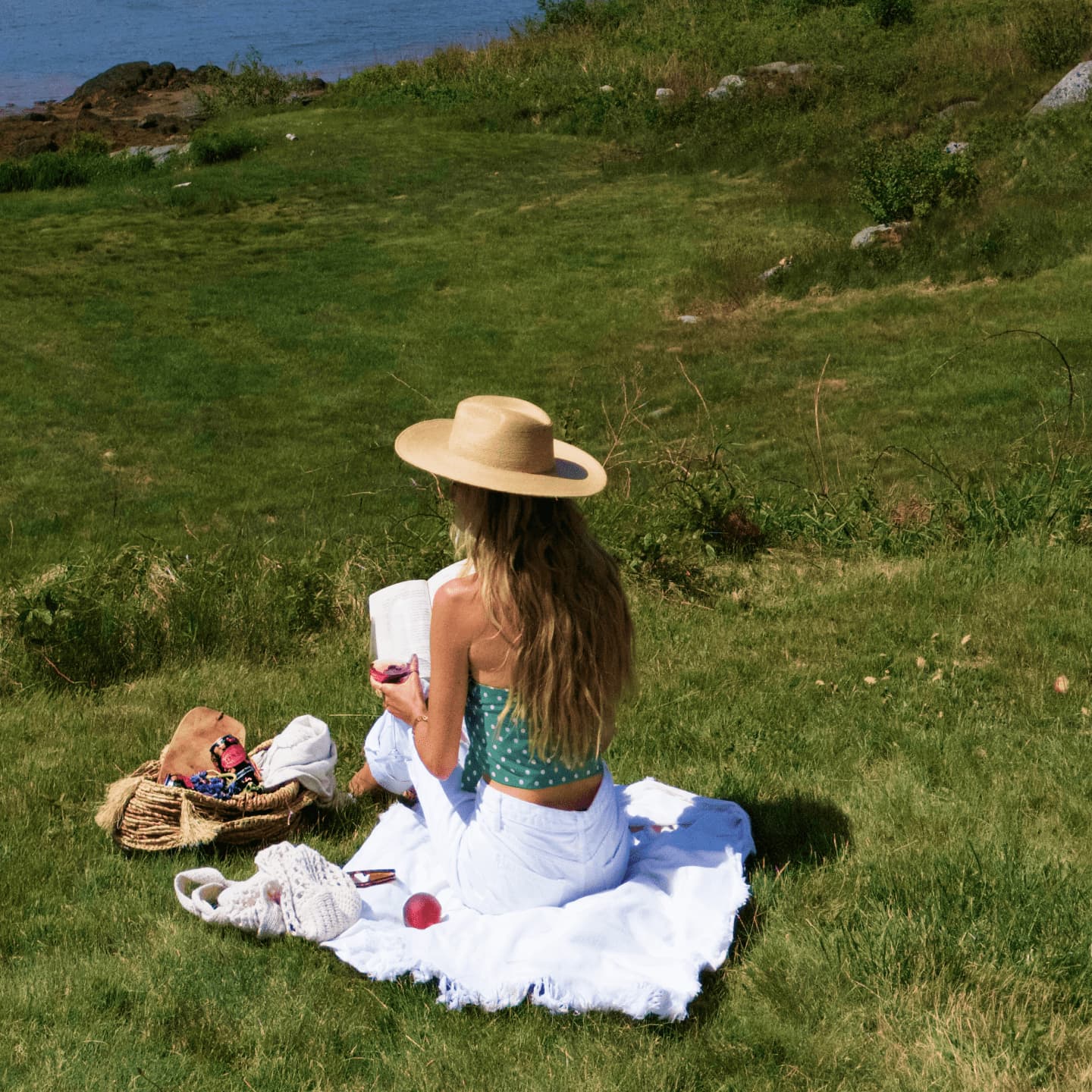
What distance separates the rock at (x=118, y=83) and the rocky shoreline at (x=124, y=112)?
26 mm

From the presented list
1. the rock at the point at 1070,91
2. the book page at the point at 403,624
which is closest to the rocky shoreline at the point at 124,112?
the rock at the point at 1070,91

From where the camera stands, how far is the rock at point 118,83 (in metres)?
41.2

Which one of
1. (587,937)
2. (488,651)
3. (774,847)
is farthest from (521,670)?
(774,847)

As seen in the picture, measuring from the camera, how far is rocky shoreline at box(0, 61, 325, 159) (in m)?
30.4

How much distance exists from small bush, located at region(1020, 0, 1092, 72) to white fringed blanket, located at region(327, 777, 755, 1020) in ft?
66.5

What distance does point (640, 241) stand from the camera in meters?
18.7

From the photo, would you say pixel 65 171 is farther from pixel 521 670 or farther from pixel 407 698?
pixel 521 670

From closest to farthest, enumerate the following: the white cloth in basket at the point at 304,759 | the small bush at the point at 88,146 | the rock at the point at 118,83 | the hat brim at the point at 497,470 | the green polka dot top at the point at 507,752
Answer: the hat brim at the point at 497,470 → the green polka dot top at the point at 507,752 → the white cloth in basket at the point at 304,759 → the small bush at the point at 88,146 → the rock at the point at 118,83

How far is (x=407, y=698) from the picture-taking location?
3627 millimetres

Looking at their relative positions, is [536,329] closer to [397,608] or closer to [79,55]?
[397,608]

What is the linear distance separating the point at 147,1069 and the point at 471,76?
94.6 feet

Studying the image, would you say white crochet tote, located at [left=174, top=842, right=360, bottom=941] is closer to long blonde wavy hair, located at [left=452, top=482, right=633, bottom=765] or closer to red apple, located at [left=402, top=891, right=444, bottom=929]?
red apple, located at [left=402, top=891, right=444, bottom=929]

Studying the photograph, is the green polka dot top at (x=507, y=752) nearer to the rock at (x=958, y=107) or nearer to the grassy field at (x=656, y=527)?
the grassy field at (x=656, y=527)

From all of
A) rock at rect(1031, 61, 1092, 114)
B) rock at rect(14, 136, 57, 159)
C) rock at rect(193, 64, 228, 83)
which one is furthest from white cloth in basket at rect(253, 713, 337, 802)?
rock at rect(193, 64, 228, 83)
